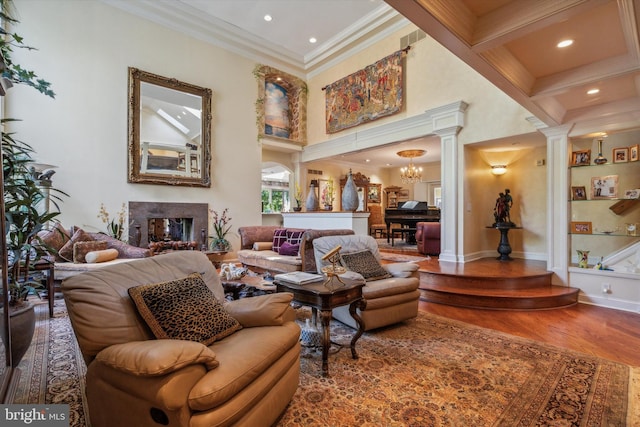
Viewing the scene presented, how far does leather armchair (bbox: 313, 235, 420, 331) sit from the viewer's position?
8.84 feet

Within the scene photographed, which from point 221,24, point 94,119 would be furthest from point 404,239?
point 94,119

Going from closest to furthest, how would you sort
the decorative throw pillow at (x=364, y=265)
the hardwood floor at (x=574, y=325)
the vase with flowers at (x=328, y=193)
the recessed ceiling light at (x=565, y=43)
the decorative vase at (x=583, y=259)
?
the recessed ceiling light at (x=565, y=43) → the hardwood floor at (x=574, y=325) → the decorative throw pillow at (x=364, y=265) → the decorative vase at (x=583, y=259) → the vase with flowers at (x=328, y=193)

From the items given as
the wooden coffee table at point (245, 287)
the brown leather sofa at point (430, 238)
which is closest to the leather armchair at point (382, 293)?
the wooden coffee table at point (245, 287)

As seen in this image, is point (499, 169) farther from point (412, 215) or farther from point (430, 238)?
point (412, 215)

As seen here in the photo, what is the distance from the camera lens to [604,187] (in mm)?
3891

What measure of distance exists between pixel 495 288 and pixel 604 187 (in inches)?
76.1

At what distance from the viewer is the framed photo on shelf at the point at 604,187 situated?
152 inches

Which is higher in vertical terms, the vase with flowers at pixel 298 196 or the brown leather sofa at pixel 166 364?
the vase with flowers at pixel 298 196

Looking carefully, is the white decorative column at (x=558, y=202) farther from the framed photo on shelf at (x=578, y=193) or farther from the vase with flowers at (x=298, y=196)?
the vase with flowers at (x=298, y=196)

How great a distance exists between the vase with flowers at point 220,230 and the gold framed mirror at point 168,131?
740mm

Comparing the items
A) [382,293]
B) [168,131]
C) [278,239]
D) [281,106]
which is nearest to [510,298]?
[382,293]

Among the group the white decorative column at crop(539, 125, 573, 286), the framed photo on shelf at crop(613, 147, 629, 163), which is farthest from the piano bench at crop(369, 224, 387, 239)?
the framed photo on shelf at crop(613, 147, 629, 163)

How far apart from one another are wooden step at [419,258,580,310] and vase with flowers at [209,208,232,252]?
4120 millimetres

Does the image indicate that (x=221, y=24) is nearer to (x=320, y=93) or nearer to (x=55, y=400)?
(x=320, y=93)
